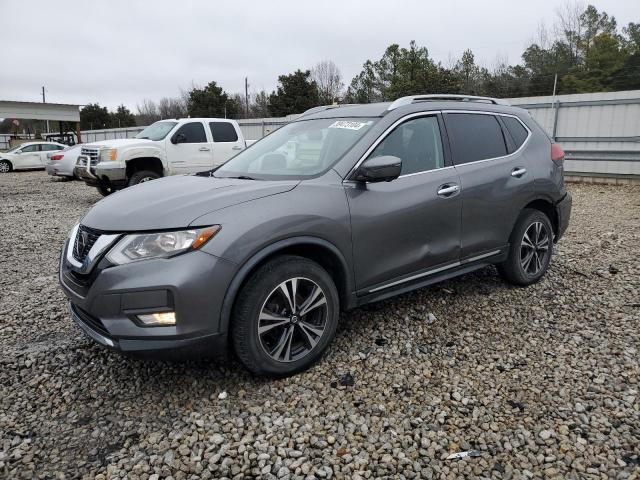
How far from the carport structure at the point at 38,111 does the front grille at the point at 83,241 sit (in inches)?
1272

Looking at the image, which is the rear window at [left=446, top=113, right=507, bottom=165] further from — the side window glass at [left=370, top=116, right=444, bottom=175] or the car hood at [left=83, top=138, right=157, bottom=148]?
the car hood at [left=83, top=138, right=157, bottom=148]

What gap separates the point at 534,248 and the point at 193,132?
27.8ft

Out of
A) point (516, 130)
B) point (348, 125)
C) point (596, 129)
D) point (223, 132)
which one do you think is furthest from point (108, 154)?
point (596, 129)

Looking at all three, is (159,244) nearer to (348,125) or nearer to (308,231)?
(308,231)

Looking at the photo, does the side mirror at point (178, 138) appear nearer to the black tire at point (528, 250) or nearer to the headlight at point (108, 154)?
the headlight at point (108, 154)

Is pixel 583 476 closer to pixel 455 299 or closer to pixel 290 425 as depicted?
pixel 290 425

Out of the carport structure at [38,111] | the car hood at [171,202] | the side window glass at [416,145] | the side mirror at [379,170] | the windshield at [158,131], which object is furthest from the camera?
the carport structure at [38,111]

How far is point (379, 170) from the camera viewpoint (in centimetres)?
318

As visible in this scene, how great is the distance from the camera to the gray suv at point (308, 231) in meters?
2.67

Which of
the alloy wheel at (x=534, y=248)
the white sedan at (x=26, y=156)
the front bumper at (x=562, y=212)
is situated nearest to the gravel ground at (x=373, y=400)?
the alloy wheel at (x=534, y=248)

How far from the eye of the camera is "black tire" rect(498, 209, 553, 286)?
4434mm

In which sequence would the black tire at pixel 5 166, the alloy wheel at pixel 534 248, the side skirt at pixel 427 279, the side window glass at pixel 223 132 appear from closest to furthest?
the side skirt at pixel 427 279, the alloy wheel at pixel 534 248, the side window glass at pixel 223 132, the black tire at pixel 5 166

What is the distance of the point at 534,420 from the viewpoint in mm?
2705

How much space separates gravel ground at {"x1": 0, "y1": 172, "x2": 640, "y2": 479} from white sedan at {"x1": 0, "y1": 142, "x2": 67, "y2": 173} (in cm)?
2082
